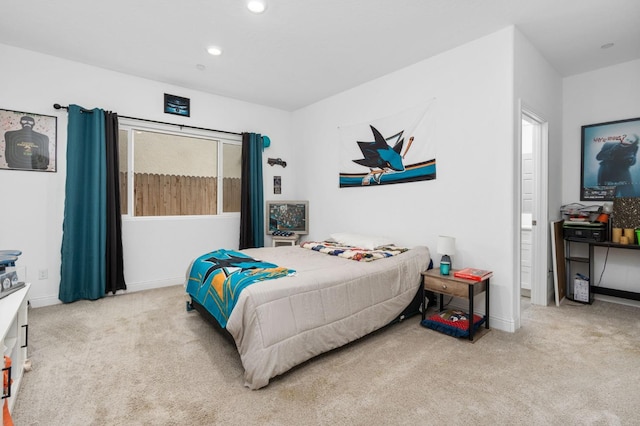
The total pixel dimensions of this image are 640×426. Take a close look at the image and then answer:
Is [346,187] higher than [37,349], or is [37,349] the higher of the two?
[346,187]

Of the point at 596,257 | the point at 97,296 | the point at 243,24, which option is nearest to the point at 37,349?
the point at 97,296

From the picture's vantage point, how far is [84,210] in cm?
346

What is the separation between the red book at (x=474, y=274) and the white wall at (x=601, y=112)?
6.44ft

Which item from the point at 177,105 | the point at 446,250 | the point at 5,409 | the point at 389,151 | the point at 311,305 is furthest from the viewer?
the point at 177,105

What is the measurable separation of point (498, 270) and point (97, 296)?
165 inches

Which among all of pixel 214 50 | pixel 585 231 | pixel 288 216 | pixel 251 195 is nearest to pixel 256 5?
pixel 214 50

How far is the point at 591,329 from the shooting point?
2.76 m

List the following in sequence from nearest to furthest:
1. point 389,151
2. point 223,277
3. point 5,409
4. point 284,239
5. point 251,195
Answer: point 5,409 < point 223,277 < point 389,151 < point 284,239 < point 251,195

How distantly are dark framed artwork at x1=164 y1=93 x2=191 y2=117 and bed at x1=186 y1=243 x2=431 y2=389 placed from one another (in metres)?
2.29

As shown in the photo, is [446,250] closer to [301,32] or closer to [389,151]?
[389,151]

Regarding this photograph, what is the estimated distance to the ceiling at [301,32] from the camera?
8.13ft

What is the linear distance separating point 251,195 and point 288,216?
0.64 metres

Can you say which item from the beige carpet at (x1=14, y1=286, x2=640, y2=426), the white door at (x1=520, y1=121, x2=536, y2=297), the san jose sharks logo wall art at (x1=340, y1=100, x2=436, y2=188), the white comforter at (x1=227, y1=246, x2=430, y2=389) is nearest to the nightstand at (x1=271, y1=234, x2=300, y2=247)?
the san jose sharks logo wall art at (x1=340, y1=100, x2=436, y2=188)

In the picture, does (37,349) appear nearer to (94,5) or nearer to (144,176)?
(144,176)
